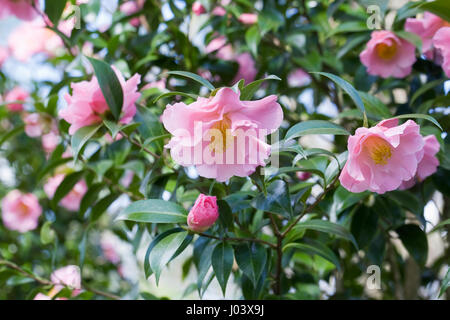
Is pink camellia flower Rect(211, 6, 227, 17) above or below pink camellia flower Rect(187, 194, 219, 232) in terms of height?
above

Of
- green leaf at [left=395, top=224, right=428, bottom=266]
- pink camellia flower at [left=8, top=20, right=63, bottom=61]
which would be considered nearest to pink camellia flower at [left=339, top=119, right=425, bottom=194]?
green leaf at [left=395, top=224, right=428, bottom=266]

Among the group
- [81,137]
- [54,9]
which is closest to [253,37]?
[54,9]

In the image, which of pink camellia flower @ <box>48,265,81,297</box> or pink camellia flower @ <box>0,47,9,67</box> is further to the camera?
pink camellia flower @ <box>0,47,9,67</box>

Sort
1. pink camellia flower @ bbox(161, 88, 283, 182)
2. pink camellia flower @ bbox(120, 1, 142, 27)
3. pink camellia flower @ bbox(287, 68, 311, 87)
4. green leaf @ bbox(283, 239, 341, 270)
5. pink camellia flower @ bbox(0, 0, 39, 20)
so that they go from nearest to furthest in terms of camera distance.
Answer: pink camellia flower @ bbox(161, 88, 283, 182)
green leaf @ bbox(283, 239, 341, 270)
pink camellia flower @ bbox(0, 0, 39, 20)
pink camellia flower @ bbox(120, 1, 142, 27)
pink camellia flower @ bbox(287, 68, 311, 87)

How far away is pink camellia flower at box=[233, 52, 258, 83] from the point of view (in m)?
1.35

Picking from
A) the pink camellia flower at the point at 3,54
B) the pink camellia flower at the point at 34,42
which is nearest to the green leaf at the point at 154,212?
the pink camellia flower at the point at 34,42

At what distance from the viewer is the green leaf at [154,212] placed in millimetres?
738

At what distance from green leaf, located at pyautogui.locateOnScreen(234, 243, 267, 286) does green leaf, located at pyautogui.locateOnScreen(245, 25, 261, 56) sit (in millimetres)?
515

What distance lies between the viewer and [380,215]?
38.9 inches

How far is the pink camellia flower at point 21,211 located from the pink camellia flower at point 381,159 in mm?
1471

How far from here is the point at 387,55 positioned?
1.04 metres

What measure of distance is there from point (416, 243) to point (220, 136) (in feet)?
1.75

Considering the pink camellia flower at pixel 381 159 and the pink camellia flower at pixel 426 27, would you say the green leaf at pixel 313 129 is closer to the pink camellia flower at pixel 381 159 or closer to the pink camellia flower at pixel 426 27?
the pink camellia flower at pixel 381 159

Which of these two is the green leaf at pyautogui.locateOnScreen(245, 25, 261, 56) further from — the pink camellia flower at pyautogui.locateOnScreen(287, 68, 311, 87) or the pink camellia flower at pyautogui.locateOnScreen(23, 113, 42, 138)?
the pink camellia flower at pyautogui.locateOnScreen(23, 113, 42, 138)
